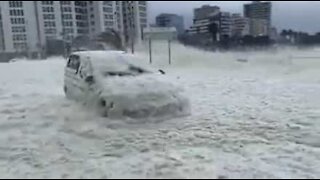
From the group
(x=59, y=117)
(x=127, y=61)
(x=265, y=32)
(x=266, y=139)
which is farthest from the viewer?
(x=265, y=32)

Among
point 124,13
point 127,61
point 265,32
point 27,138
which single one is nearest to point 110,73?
point 127,61

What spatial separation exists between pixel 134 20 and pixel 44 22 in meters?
20.8

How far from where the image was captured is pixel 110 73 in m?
10.2

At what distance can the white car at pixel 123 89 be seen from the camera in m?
9.23

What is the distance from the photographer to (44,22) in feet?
163

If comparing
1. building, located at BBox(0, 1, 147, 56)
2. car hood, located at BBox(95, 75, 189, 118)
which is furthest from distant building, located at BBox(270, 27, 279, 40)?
car hood, located at BBox(95, 75, 189, 118)

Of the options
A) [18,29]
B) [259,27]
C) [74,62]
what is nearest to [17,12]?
[18,29]

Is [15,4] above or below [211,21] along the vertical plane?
above

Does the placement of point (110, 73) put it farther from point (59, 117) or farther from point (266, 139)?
point (266, 139)

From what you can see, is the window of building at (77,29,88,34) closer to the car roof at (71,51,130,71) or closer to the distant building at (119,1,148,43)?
the distant building at (119,1,148,43)

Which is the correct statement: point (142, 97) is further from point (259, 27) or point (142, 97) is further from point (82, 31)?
point (82, 31)

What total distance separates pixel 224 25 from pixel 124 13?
819 centimetres

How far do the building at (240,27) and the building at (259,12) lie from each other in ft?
1.57

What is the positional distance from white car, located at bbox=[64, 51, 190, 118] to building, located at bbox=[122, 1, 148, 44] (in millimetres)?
18913
